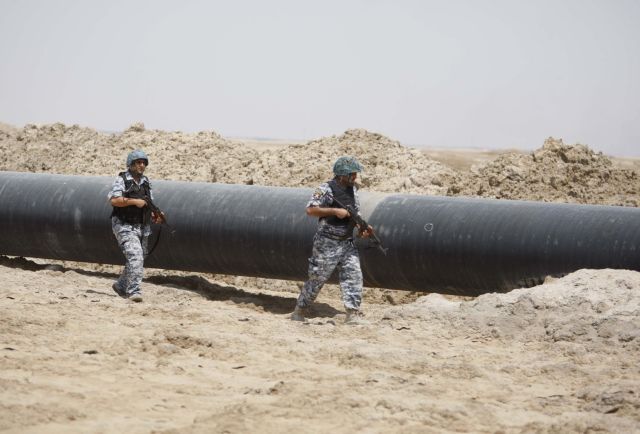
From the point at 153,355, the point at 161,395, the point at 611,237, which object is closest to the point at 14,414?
the point at 161,395

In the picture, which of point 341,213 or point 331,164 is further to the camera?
point 331,164

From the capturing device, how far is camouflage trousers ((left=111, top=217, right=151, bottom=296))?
32.0 feet

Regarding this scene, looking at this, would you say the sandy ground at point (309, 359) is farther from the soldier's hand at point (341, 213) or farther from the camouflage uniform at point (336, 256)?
the soldier's hand at point (341, 213)

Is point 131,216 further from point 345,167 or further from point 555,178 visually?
point 555,178

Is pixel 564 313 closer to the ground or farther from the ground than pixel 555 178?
closer to the ground

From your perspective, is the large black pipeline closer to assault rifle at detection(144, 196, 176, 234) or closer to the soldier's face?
assault rifle at detection(144, 196, 176, 234)

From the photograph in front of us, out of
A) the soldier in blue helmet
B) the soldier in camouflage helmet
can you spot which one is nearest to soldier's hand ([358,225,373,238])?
the soldier in camouflage helmet

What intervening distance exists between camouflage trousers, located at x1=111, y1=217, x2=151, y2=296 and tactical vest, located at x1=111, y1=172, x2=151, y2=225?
0.05 m

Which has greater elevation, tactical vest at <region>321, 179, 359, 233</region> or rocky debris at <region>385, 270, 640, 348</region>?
tactical vest at <region>321, 179, 359, 233</region>

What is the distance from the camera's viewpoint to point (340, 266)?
8.87 metres

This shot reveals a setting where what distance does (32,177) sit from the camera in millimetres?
11633

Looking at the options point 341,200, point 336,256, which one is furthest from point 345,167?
point 336,256

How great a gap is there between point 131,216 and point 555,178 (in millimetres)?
5961

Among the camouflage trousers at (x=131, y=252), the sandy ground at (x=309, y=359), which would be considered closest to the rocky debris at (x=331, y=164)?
the sandy ground at (x=309, y=359)
